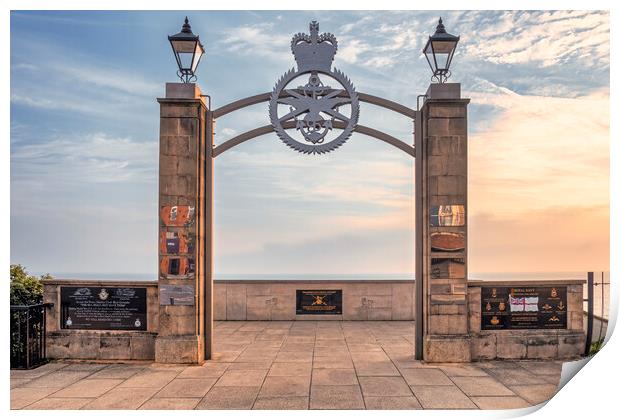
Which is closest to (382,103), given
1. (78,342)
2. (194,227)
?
(194,227)

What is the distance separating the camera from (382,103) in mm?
10797

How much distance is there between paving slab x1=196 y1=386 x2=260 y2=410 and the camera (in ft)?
24.6

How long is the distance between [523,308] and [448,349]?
2112 mm

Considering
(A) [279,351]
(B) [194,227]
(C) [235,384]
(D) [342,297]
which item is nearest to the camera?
(C) [235,384]

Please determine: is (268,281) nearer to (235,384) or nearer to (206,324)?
(206,324)

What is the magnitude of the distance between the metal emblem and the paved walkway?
4925 millimetres

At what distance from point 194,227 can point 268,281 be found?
21.8ft

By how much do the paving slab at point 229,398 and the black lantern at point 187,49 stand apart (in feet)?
22.6

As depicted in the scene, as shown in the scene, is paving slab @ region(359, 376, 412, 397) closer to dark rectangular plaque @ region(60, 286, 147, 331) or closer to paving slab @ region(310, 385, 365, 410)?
paving slab @ region(310, 385, 365, 410)

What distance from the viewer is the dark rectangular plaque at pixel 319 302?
16.3 meters

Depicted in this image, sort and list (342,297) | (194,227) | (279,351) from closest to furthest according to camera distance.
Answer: (194,227) < (279,351) < (342,297)

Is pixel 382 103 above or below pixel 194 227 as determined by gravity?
above

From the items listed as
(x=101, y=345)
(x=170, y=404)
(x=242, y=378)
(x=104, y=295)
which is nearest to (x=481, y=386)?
(x=242, y=378)

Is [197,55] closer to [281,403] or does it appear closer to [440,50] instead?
[440,50]
